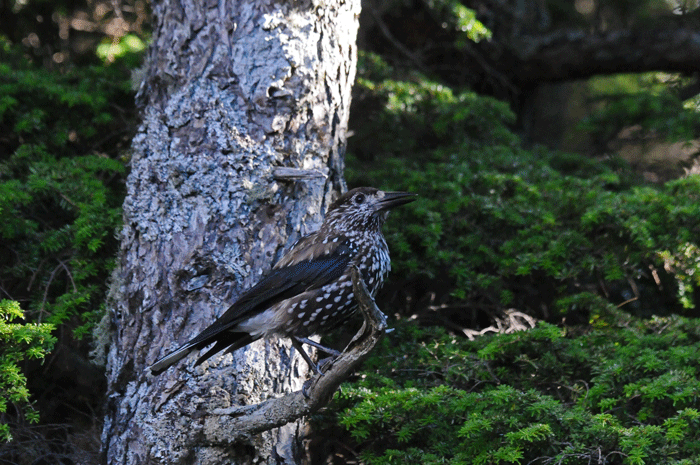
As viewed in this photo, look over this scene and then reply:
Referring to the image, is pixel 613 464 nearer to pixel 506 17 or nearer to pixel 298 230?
pixel 298 230

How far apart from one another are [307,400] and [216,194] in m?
1.29

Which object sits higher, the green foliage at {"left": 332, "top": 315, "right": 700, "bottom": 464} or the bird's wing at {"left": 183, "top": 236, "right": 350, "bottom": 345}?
the bird's wing at {"left": 183, "top": 236, "right": 350, "bottom": 345}

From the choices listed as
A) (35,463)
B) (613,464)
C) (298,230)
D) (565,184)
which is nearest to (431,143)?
(565,184)

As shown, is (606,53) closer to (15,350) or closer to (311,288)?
(311,288)

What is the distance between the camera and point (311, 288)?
342 centimetres

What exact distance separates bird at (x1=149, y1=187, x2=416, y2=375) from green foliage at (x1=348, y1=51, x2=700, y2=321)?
33.3 inches

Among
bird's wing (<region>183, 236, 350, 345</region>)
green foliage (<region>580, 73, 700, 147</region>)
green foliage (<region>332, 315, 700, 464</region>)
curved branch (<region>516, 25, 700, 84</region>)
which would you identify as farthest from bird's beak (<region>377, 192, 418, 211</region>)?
curved branch (<region>516, 25, 700, 84</region>)

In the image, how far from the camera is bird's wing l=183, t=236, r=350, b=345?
3166mm

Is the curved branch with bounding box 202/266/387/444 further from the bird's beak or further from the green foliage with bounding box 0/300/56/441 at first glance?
the bird's beak

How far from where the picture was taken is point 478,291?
4.75 m

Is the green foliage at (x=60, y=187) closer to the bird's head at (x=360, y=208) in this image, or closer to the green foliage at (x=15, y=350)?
the green foliage at (x=15, y=350)

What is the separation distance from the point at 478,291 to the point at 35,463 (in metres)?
2.98

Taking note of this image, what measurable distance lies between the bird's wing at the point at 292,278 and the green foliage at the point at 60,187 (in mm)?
1044

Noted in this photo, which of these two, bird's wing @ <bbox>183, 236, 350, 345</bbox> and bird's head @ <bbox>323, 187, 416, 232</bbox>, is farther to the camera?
bird's head @ <bbox>323, 187, 416, 232</bbox>
